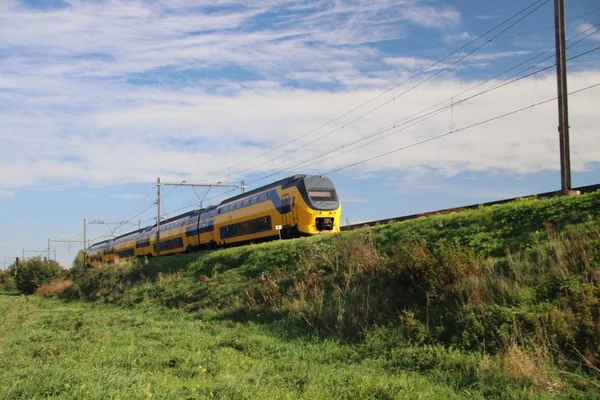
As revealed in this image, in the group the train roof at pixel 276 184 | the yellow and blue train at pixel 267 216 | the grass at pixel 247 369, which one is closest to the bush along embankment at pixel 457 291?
the grass at pixel 247 369

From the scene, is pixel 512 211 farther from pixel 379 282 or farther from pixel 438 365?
pixel 438 365

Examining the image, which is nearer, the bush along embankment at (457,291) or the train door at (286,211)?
the bush along embankment at (457,291)

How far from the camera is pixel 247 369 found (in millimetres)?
9688

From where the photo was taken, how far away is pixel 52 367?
9.12 metres

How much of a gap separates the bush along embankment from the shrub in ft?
100

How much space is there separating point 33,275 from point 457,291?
137 ft

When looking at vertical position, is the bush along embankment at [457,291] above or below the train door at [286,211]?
below

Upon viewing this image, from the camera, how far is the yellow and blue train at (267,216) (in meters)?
26.2

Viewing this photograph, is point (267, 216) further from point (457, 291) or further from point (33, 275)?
point (33, 275)

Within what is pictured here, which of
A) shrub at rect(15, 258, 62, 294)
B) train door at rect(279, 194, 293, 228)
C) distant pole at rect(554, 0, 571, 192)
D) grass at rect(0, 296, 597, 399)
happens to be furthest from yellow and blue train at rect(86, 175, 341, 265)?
distant pole at rect(554, 0, 571, 192)

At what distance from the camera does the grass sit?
24.1 ft

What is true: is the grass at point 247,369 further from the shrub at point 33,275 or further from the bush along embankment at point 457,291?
the shrub at point 33,275

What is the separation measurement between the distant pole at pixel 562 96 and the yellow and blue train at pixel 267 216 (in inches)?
522

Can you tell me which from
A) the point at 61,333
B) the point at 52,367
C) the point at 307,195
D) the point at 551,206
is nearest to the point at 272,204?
the point at 307,195
